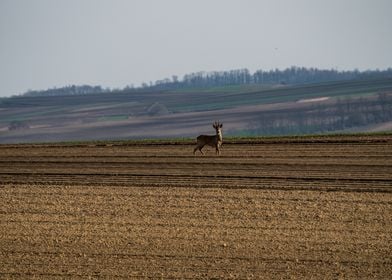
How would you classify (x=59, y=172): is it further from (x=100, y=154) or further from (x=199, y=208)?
(x=199, y=208)

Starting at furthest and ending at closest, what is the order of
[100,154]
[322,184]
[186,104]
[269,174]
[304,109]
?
[186,104] → [304,109] → [100,154] → [269,174] → [322,184]

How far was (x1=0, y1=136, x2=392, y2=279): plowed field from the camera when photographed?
57.7 feet

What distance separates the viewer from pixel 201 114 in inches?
4422

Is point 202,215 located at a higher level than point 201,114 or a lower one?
higher

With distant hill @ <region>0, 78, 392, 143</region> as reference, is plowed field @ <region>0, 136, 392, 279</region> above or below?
above

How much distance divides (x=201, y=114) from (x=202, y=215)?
89956 mm

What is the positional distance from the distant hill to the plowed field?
4859 cm

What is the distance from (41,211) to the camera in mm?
23984

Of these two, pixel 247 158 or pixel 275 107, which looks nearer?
pixel 247 158

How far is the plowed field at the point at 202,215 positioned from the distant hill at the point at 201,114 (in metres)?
48.6

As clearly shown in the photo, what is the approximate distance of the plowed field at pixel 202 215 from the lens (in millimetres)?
17578

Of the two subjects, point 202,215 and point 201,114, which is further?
point 201,114

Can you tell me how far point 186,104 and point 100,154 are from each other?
101404 millimetres

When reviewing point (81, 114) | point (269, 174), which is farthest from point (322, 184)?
point (81, 114)
